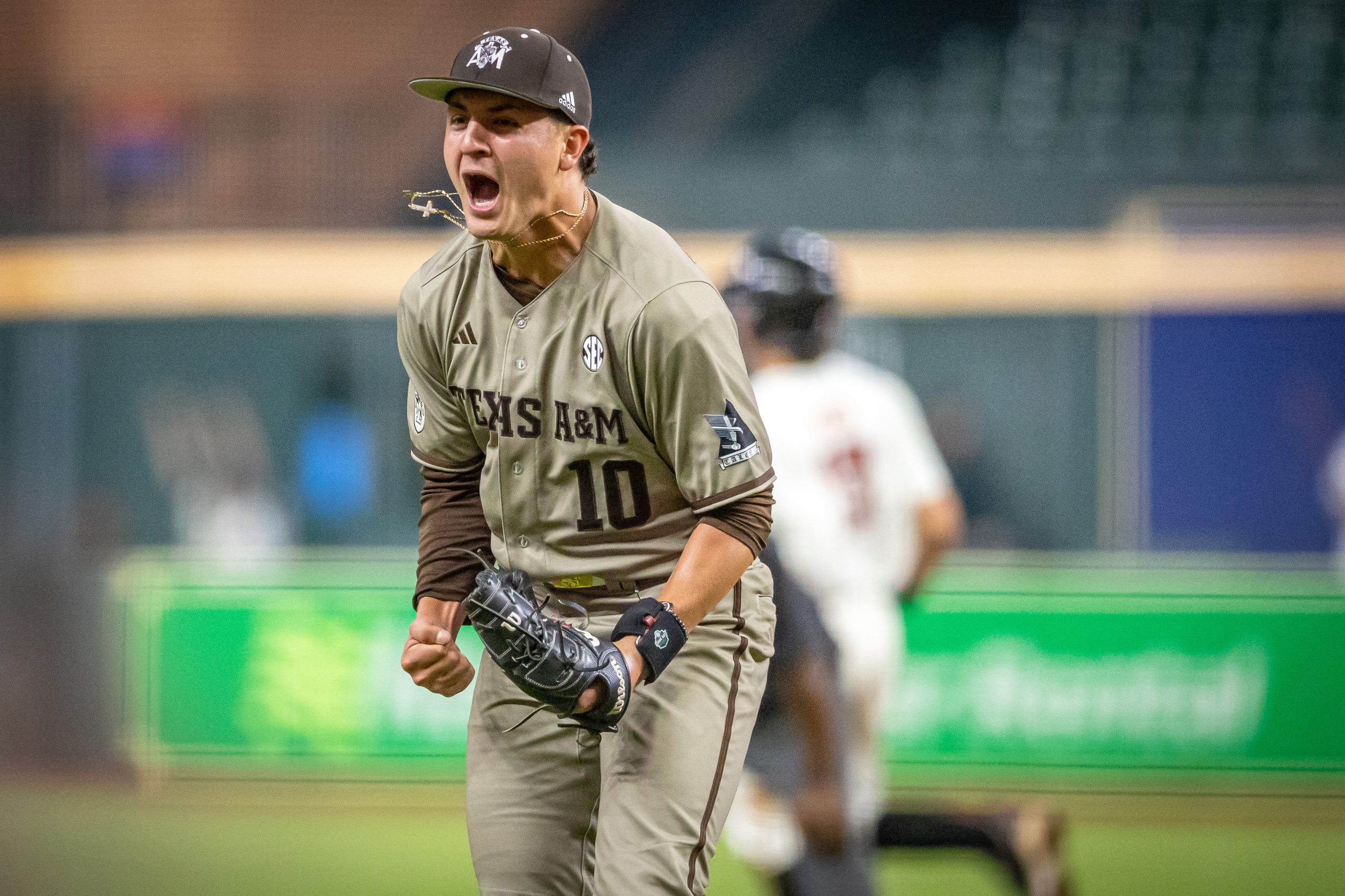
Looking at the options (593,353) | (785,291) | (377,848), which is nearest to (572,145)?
(593,353)

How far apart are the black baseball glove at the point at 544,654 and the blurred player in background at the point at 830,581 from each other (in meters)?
1.29

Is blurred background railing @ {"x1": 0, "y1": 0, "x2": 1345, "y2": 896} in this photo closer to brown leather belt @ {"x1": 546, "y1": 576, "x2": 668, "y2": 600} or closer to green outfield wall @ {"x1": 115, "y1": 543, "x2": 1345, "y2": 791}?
green outfield wall @ {"x1": 115, "y1": 543, "x2": 1345, "y2": 791}

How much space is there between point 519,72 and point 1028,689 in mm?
4564

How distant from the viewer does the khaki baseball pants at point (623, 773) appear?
227cm

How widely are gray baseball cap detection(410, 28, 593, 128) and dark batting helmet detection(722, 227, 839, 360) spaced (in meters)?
1.73

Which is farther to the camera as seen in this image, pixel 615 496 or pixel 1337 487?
pixel 1337 487

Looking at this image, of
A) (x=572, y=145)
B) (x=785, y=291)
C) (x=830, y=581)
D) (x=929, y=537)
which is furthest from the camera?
(x=929, y=537)

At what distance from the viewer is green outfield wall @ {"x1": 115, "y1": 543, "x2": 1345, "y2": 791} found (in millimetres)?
6164

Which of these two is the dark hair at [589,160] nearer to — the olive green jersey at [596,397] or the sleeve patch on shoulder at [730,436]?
the olive green jersey at [596,397]

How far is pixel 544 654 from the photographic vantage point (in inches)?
82.9

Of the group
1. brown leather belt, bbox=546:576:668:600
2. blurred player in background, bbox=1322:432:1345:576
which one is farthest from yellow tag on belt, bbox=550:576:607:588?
blurred player in background, bbox=1322:432:1345:576

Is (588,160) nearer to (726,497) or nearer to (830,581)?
(726,497)

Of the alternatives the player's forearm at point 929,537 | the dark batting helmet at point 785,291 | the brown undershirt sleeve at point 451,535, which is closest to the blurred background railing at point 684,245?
the player's forearm at point 929,537

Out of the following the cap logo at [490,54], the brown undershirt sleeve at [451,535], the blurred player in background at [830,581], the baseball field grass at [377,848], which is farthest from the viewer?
the baseball field grass at [377,848]
